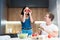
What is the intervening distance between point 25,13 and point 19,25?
0.45ft

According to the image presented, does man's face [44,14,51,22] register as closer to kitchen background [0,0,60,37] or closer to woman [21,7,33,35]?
kitchen background [0,0,60,37]

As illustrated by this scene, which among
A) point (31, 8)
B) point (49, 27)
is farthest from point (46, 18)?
point (31, 8)

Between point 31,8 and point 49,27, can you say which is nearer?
point 49,27

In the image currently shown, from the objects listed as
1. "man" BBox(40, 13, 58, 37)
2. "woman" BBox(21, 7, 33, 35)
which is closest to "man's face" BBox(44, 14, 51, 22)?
"man" BBox(40, 13, 58, 37)

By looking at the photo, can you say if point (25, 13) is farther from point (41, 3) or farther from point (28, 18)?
point (41, 3)

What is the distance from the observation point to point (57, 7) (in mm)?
1189

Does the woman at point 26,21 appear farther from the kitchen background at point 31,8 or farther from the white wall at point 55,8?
the white wall at point 55,8

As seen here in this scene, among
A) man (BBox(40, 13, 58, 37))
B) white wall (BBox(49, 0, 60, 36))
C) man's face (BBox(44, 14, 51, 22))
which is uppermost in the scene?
white wall (BBox(49, 0, 60, 36))

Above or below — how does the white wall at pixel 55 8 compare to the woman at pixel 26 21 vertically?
above

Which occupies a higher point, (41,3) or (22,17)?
(41,3)

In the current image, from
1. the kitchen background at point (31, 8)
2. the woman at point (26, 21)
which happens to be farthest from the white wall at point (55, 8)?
the woman at point (26, 21)

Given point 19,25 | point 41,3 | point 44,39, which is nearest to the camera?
point 44,39

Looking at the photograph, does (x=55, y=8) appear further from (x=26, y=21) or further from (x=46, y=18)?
(x=26, y=21)

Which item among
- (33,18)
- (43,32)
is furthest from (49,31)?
(33,18)
